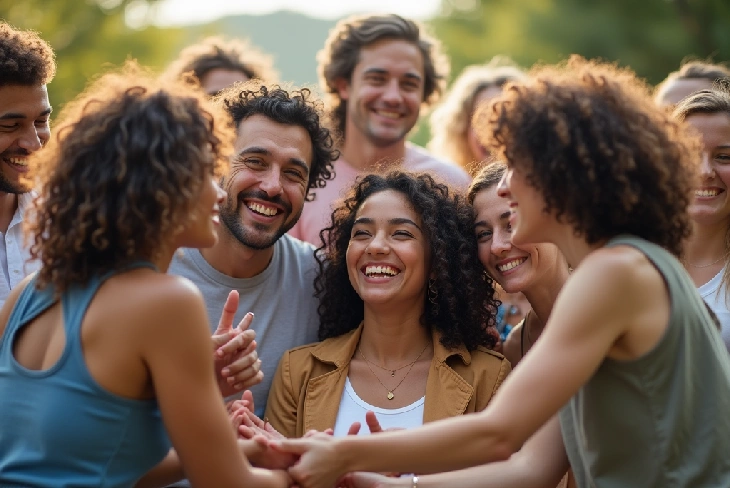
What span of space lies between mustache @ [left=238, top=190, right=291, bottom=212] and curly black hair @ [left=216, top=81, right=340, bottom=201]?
37cm

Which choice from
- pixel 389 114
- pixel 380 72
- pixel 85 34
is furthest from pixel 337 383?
pixel 85 34

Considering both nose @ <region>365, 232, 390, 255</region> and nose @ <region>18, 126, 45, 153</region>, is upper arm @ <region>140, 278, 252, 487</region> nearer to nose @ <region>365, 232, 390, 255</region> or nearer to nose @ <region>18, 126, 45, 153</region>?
nose @ <region>365, 232, 390, 255</region>

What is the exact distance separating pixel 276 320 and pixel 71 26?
492 inches

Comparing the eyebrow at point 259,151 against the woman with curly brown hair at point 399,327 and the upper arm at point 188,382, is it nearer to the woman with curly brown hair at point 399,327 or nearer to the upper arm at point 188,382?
the woman with curly brown hair at point 399,327

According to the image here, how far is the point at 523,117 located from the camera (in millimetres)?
3230

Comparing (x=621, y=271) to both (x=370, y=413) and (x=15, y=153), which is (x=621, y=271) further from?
(x=15, y=153)

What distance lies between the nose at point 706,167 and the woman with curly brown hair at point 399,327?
47.7 inches

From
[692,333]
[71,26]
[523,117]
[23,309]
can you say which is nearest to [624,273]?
[692,333]

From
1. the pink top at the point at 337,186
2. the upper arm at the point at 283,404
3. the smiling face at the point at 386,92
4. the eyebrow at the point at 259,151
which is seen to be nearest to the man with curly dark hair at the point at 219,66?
the smiling face at the point at 386,92

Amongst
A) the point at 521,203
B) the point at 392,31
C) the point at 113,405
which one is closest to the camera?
the point at 113,405

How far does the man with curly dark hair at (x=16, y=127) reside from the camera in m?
4.64

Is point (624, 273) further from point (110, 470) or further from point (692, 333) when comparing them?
point (110, 470)

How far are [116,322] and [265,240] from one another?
6.66 feet

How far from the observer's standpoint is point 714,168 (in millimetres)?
4977
